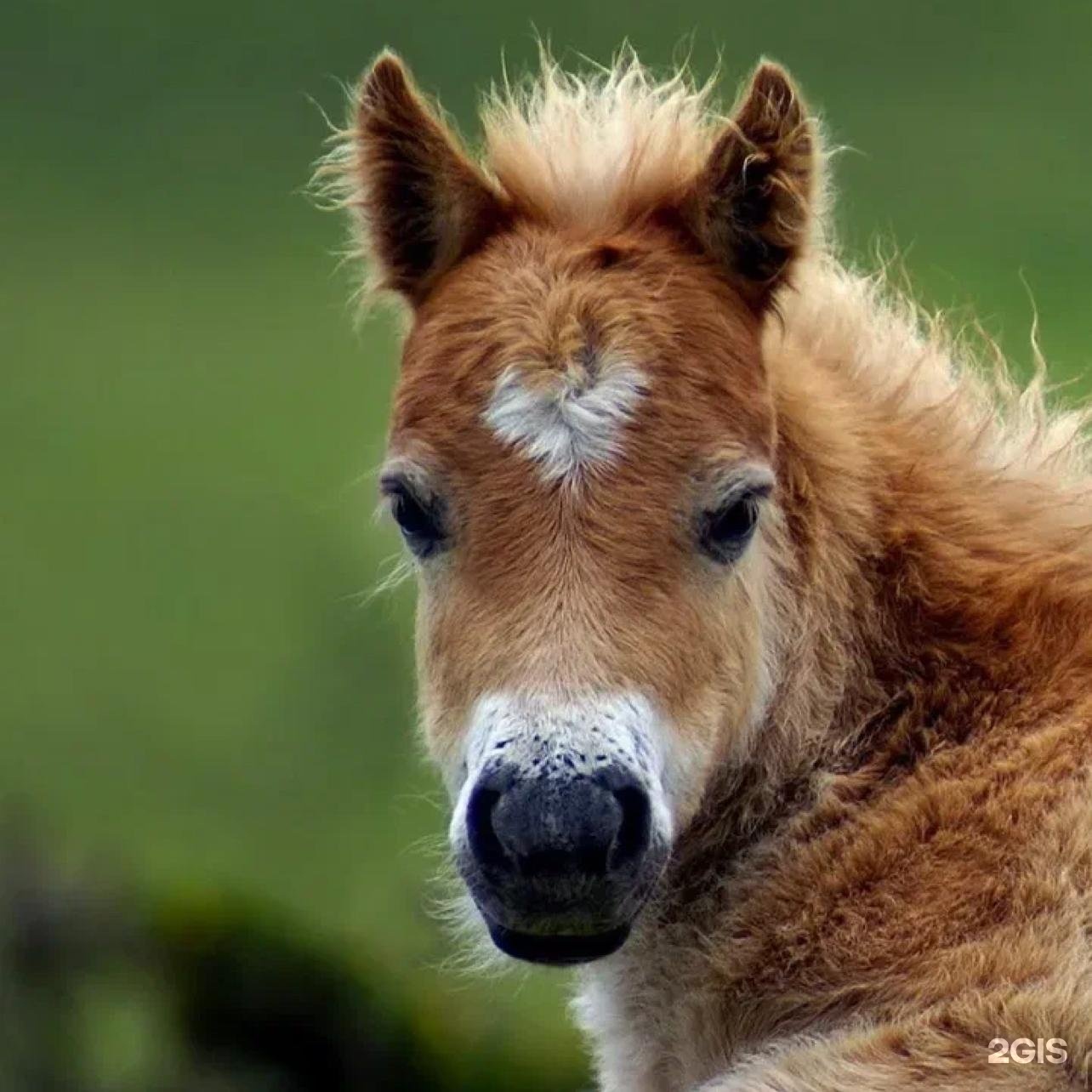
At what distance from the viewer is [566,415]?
3.41 m

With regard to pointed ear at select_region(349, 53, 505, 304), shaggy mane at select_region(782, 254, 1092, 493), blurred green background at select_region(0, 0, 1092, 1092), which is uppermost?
blurred green background at select_region(0, 0, 1092, 1092)

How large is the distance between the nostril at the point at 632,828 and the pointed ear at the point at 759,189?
1.17 metres

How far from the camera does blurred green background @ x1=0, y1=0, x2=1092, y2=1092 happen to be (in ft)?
22.9

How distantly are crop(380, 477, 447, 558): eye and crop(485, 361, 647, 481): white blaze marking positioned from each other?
23 centimetres

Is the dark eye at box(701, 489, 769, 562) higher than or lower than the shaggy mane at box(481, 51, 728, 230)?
lower

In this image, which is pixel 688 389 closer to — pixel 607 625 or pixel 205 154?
pixel 607 625

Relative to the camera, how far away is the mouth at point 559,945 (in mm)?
3244

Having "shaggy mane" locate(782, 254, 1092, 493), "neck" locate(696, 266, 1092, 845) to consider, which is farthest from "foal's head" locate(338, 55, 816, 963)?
"shaggy mane" locate(782, 254, 1092, 493)

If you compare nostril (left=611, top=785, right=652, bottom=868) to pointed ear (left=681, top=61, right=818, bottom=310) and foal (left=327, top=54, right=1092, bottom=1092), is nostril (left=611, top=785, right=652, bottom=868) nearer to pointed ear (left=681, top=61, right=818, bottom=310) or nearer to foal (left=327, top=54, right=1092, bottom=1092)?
foal (left=327, top=54, right=1092, bottom=1092)

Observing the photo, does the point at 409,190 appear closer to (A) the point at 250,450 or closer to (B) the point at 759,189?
(B) the point at 759,189

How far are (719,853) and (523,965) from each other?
52 cm

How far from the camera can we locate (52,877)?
23.5 feet

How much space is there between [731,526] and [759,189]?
0.72 metres

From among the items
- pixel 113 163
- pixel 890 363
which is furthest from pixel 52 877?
pixel 113 163
